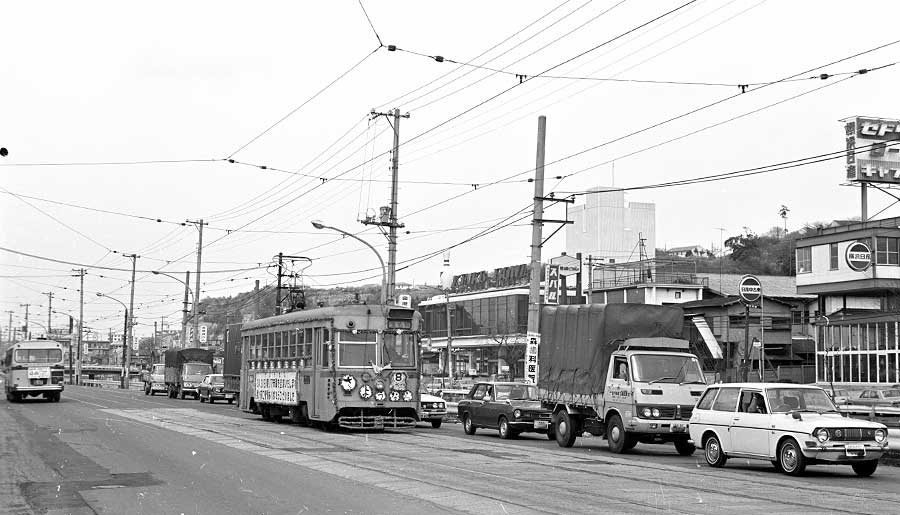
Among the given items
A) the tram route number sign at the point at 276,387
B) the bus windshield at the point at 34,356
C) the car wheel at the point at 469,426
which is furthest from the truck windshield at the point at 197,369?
the car wheel at the point at 469,426

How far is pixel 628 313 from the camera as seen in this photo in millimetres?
21531

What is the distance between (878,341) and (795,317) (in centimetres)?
1896

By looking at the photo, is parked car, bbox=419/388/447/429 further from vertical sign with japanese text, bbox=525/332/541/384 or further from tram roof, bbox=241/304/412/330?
tram roof, bbox=241/304/412/330

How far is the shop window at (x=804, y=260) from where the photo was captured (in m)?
60.3

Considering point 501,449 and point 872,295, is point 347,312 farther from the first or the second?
point 872,295

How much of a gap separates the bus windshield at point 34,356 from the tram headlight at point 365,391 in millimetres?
25924

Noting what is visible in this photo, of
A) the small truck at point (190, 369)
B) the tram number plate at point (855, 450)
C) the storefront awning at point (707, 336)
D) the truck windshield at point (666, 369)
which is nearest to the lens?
the tram number plate at point (855, 450)

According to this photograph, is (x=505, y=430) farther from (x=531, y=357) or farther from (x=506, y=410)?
(x=531, y=357)

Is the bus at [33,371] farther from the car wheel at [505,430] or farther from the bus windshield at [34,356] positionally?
the car wheel at [505,430]

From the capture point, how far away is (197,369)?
191 ft

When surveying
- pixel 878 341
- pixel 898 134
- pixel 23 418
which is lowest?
pixel 23 418

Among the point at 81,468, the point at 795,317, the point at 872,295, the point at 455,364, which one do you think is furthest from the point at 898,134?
the point at 81,468

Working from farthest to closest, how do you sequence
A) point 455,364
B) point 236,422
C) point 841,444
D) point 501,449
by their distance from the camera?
point 455,364
point 236,422
point 501,449
point 841,444

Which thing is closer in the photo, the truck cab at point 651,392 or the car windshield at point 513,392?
the truck cab at point 651,392
